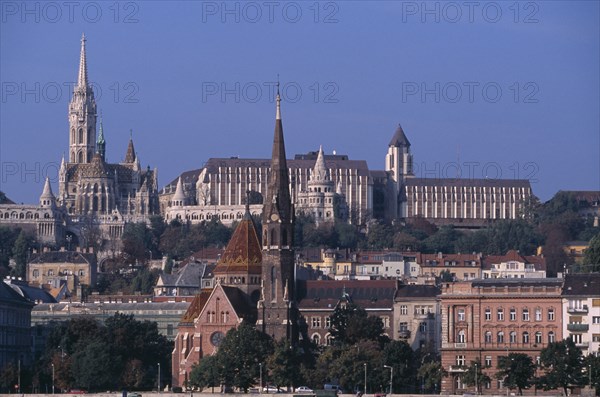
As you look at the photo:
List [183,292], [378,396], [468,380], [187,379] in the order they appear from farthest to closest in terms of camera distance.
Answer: [183,292] < [187,379] < [468,380] < [378,396]

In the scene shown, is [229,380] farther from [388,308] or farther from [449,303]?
[388,308]

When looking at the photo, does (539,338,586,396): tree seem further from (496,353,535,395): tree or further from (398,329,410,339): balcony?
(398,329,410,339): balcony

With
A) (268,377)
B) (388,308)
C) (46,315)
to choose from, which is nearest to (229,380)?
(268,377)

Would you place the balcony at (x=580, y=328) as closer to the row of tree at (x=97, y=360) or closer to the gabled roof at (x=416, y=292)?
the row of tree at (x=97, y=360)

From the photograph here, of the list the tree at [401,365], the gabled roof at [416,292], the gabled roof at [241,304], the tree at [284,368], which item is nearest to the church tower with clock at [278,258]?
the gabled roof at [241,304]

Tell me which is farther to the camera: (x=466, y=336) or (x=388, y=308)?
(x=388, y=308)

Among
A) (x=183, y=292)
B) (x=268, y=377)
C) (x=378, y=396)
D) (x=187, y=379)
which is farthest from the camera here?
(x=183, y=292)
